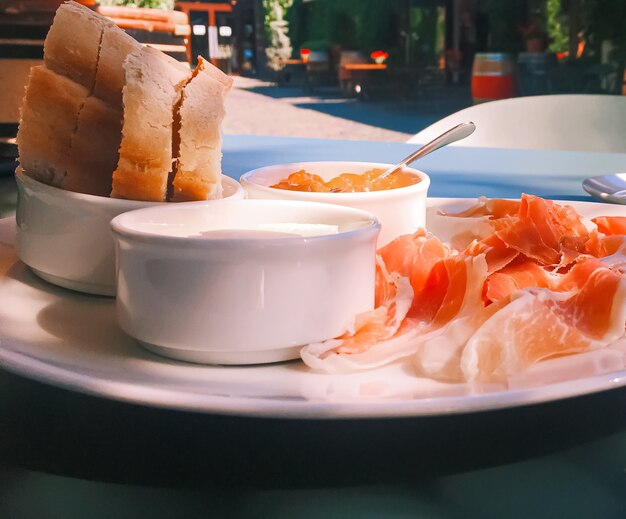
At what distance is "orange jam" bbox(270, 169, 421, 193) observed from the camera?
3.70 feet

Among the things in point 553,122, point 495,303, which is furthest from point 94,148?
point 553,122

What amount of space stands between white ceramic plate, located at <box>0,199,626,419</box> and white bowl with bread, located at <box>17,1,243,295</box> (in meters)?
0.09

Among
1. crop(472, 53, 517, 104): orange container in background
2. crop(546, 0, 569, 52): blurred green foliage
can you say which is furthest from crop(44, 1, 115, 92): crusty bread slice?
crop(546, 0, 569, 52): blurred green foliage

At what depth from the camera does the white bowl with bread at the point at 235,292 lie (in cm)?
69

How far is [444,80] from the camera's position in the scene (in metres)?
17.3

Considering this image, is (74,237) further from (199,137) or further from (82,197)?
(199,137)

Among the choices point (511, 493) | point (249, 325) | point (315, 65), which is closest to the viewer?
point (511, 493)

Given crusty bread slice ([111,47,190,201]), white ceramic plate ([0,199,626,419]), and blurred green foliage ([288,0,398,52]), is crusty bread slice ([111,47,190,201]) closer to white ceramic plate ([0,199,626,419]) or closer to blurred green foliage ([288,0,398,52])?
white ceramic plate ([0,199,626,419])

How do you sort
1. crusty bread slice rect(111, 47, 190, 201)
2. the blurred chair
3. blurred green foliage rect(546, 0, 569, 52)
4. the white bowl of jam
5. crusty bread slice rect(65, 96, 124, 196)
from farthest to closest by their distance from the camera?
blurred green foliage rect(546, 0, 569, 52) < the blurred chair < the white bowl of jam < crusty bread slice rect(65, 96, 124, 196) < crusty bread slice rect(111, 47, 190, 201)

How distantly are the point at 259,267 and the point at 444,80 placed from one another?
1733 cm

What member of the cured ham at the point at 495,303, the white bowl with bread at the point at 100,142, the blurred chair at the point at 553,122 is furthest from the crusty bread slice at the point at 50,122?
the blurred chair at the point at 553,122

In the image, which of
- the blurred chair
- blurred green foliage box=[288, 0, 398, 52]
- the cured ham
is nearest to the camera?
the cured ham

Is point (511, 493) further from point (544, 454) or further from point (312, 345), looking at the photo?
point (312, 345)

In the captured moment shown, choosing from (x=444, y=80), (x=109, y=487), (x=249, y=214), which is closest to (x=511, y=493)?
(x=109, y=487)
